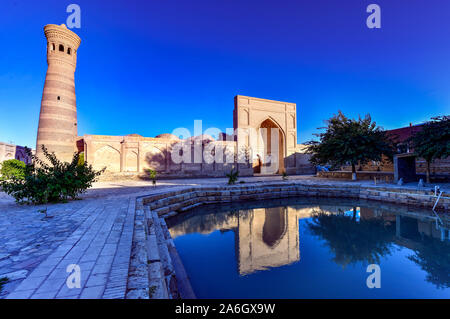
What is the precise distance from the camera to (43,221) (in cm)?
402

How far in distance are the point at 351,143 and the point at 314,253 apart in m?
10.1

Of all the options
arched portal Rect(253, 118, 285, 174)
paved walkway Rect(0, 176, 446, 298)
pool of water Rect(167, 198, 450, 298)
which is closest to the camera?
paved walkway Rect(0, 176, 446, 298)

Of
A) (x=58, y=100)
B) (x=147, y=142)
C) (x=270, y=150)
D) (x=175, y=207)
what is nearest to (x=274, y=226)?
(x=175, y=207)

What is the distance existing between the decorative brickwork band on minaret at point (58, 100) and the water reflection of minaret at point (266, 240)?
17808mm

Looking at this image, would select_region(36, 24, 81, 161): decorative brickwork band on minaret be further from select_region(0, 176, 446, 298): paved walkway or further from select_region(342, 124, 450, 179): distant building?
select_region(342, 124, 450, 179): distant building

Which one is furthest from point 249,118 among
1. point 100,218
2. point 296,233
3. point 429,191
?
point 100,218

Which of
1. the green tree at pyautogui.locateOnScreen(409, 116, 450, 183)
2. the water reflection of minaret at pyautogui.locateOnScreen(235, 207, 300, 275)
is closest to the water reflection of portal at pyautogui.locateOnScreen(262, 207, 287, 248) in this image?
the water reflection of minaret at pyautogui.locateOnScreen(235, 207, 300, 275)

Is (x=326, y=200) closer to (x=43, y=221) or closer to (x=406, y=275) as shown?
(x=406, y=275)

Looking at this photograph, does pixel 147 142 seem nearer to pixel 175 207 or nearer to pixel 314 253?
pixel 175 207

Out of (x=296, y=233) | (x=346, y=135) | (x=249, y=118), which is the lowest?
(x=296, y=233)

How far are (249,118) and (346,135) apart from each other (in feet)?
32.5

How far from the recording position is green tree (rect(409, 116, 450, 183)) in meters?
8.65

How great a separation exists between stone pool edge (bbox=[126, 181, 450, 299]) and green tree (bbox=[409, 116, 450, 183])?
201cm

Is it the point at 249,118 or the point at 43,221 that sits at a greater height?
the point at 249,118
